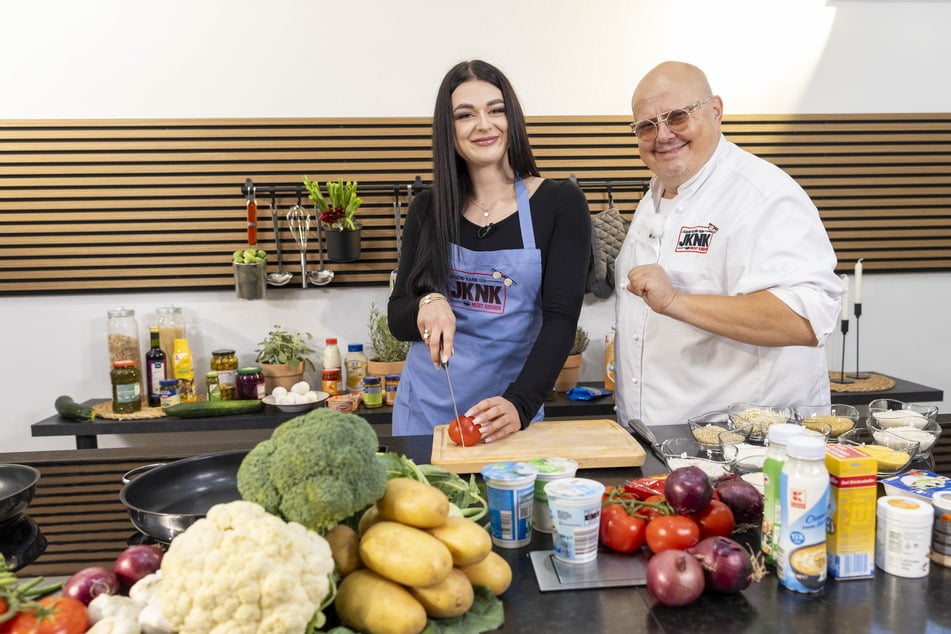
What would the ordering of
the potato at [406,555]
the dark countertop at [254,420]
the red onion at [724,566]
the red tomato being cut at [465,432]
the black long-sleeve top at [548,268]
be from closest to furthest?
1. the potato at [406,555]
2. the red onion at [724,566]
3. the red tomato being cut at [465,432]
4. the black long-sleeve top at [548,268]
5. the dark countertop at [254,420]

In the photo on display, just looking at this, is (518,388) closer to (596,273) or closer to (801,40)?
(596,273)

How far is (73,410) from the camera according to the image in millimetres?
Answer: 3471

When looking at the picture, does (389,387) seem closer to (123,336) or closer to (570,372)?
(570,372)

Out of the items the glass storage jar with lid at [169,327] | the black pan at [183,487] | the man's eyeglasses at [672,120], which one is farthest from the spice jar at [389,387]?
the black pan at [183,487]

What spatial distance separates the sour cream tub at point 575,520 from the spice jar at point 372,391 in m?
2.38

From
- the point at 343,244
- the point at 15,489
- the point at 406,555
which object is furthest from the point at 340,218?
the point at 406,555

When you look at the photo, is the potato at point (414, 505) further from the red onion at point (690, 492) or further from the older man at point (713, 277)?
the older man at point (713, 277)

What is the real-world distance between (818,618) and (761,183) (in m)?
1.39

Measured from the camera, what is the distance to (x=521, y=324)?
2367 mm

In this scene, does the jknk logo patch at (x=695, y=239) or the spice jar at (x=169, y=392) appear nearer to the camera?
the jknk logo patch at (x=695, y=239)

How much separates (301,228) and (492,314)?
5.91 feet

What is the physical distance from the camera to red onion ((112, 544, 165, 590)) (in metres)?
1.16

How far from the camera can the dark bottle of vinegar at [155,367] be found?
366 cm

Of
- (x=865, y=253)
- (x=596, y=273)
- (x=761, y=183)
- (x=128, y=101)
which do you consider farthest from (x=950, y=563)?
(x=128, y=101)
